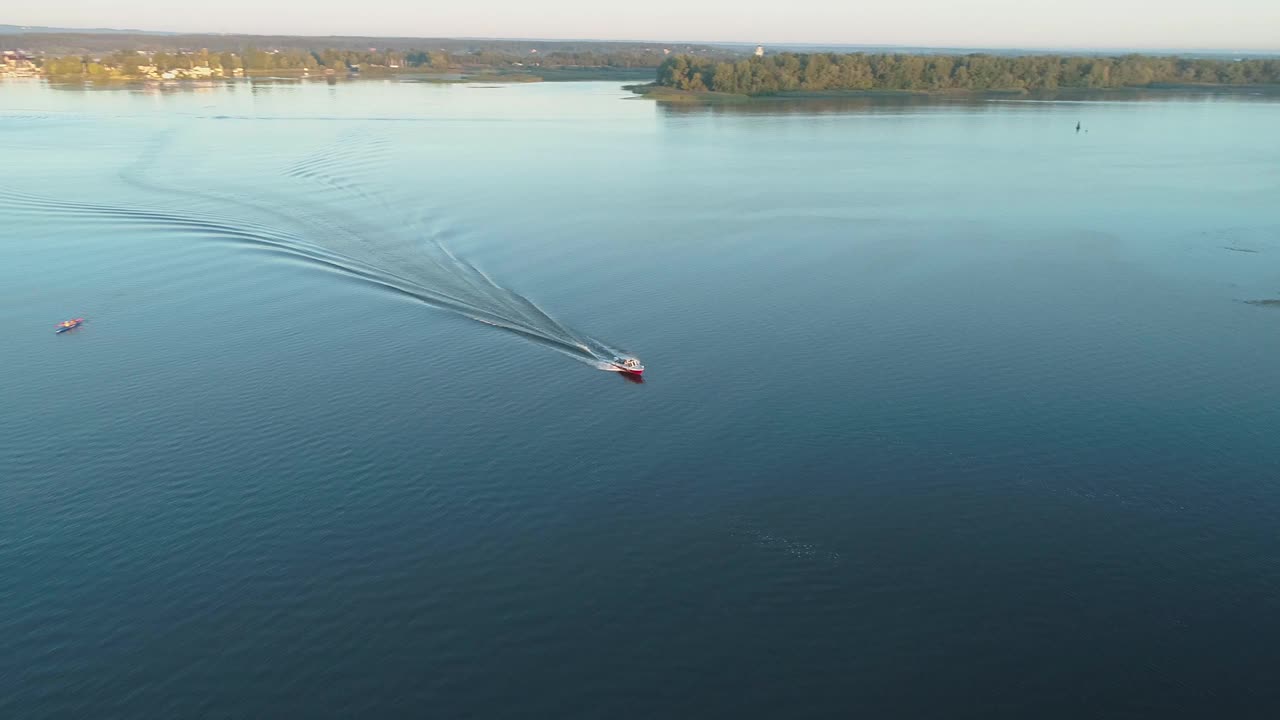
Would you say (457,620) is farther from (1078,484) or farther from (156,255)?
(156,255)

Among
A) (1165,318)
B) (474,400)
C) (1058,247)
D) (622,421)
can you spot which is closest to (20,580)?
(474,400)

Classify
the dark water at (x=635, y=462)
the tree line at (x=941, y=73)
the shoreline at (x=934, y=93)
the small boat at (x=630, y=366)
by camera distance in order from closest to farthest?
the dark water at (x=635, y=462), the small boat at (x=630, y=366), the shoreline at (x=934, y=93), the tree line at (x=941, y=73)

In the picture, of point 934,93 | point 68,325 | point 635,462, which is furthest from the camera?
Result: point 934,93

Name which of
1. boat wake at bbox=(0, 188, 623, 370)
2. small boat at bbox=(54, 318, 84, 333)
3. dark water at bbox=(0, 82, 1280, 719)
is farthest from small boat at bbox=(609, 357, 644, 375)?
small boat at bbox=(54, 318, 84, 333)

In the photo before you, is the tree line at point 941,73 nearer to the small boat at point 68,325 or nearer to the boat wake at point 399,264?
the boat wake at point 399,264

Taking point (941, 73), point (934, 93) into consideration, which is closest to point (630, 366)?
point (934, 93)

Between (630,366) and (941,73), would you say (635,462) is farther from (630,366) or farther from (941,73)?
(941,73)

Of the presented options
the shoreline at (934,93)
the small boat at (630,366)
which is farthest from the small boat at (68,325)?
the shoreline at (934,93)
